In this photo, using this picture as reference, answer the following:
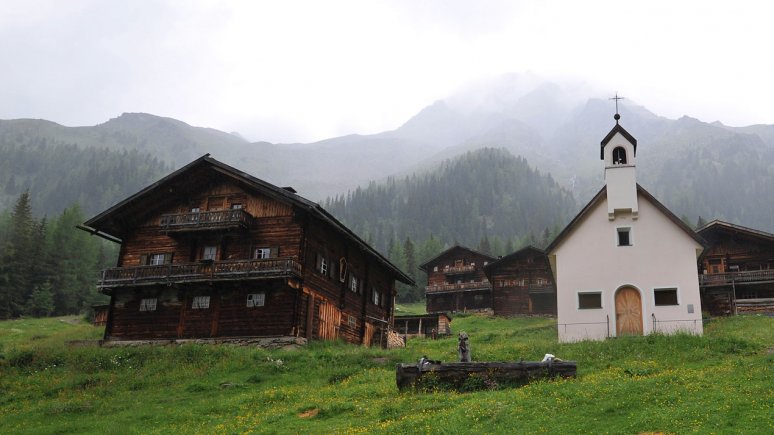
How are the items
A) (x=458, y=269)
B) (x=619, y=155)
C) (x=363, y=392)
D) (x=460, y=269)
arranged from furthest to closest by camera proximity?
(x=458, y=269) → (x=460, y=269) → (x=619, y=155) → (x=363, y=392)

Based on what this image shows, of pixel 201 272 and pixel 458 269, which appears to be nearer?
pixel 201 272

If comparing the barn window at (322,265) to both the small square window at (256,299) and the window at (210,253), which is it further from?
the window at (210,253)

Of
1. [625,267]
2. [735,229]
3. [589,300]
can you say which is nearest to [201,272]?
[589,300]

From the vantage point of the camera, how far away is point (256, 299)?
40344 millimetres

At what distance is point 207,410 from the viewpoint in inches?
931

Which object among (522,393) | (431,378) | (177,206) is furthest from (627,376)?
(177,206)

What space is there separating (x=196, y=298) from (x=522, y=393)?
25872 millimetres

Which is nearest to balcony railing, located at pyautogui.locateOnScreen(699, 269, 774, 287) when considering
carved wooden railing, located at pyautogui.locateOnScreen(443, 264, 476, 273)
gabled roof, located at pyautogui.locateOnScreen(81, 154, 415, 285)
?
gabled roof, located at pyautogui.locateOnScreen(81, 154, 415, 285)

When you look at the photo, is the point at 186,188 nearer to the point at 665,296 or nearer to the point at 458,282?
the point at 665,296

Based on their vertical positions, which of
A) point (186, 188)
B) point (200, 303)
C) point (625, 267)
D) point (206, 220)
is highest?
point (186, 188)

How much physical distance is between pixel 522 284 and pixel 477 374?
5608 centimetres

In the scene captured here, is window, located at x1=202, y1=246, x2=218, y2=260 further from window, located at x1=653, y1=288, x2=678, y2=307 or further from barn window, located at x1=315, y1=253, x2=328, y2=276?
window, located at x1=653, y1=288, x2=678, y2=307

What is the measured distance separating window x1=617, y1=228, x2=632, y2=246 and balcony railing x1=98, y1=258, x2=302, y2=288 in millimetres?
18188

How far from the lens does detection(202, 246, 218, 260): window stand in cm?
4244
